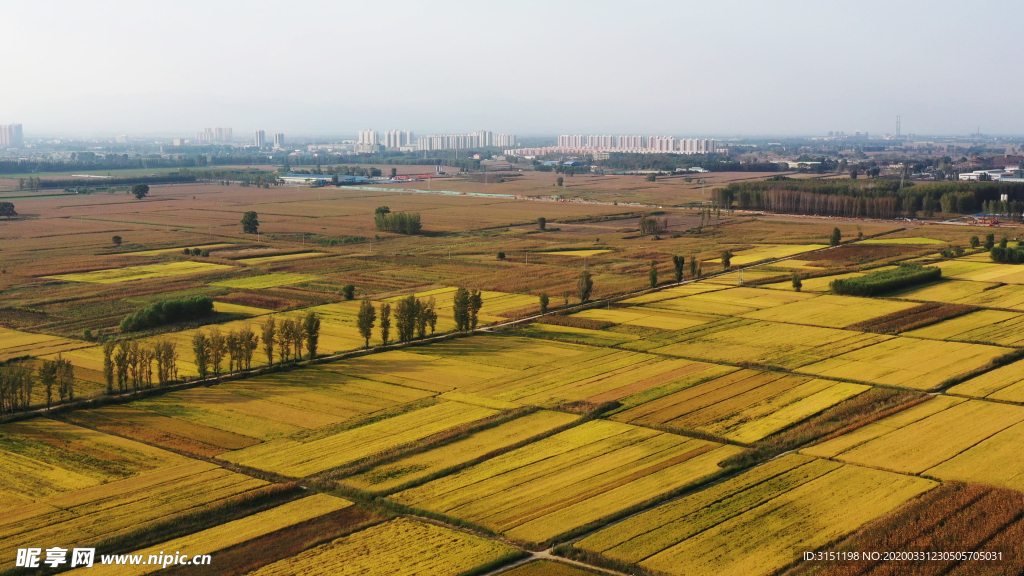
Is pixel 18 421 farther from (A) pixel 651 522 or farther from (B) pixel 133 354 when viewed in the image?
(A) pixel 651 522

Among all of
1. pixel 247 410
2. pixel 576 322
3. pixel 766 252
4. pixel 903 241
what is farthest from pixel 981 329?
pixel 903 241

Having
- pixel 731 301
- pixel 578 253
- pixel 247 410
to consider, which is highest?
pixel 578 253

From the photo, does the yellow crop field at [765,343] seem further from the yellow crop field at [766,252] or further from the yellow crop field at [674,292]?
the yellow crop field at [766,252]

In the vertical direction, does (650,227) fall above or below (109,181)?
below

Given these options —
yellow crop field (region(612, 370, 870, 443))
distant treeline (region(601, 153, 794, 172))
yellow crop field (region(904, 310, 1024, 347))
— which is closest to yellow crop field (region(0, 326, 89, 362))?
yellow crop field (region(612, 370, 870, 443))

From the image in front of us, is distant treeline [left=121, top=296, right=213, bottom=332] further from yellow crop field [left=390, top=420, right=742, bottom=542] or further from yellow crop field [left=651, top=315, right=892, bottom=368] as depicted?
yellow crop field [left=390, top=420, right=742, bottom=542]

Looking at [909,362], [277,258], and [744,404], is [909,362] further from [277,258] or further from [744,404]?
[277,258]
